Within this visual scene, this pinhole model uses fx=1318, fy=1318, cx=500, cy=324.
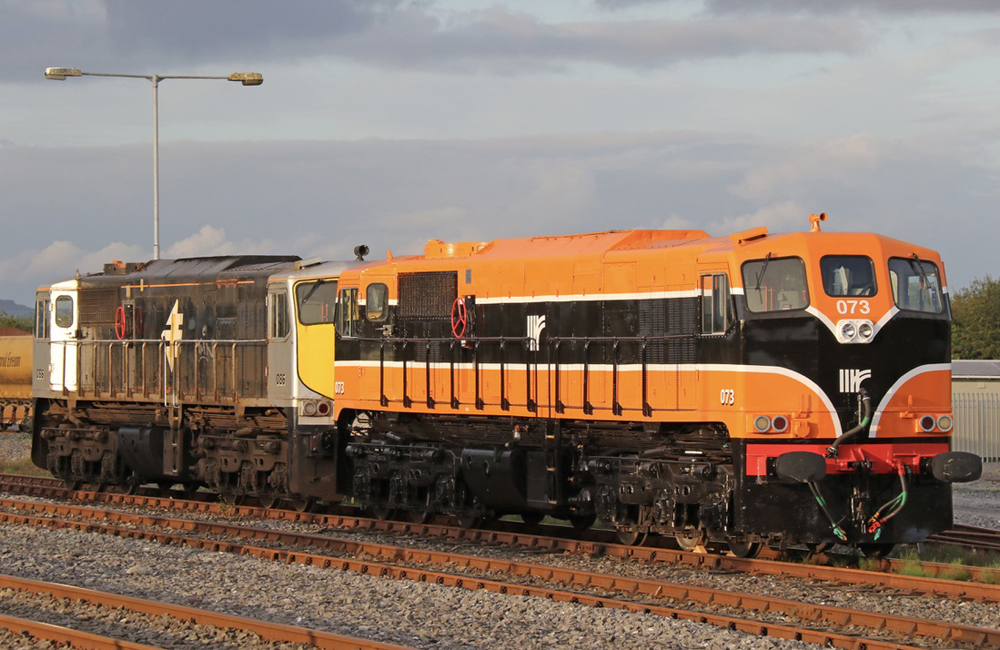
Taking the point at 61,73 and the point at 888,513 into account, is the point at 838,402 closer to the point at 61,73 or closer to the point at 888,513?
the point at 888,513

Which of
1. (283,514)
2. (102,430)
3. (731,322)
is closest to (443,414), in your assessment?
(283,514)

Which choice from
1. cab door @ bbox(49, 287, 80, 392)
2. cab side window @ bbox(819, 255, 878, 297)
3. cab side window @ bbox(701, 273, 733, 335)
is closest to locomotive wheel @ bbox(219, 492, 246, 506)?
cab door @ bbox(49, 287, 80, 392)

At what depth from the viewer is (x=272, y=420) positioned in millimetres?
21469

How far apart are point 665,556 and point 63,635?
23.7 feet

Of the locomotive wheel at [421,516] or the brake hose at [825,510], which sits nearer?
the brake hose at [825,510]

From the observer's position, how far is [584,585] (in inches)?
555

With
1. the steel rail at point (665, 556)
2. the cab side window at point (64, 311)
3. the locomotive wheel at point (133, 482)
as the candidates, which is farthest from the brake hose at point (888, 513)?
the cab side window at point (64, 311)

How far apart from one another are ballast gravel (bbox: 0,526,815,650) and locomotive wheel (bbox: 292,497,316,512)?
440cm

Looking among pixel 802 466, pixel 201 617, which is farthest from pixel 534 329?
pixel 201 617

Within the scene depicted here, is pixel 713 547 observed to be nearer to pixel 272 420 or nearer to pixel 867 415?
pixel 867 415

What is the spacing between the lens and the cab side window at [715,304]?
48.5 ft

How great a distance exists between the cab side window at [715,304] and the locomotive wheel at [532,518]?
16.3 feet

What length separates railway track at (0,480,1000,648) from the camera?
1131cm

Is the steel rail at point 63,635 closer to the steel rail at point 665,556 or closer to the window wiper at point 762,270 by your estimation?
the steel rail at point 665,556
